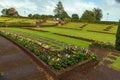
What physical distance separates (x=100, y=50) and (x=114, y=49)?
133 cm

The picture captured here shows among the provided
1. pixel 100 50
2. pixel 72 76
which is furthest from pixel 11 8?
pixel 72 76

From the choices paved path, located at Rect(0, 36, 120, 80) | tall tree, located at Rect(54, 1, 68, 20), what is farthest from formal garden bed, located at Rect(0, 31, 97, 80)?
tall tree, located at Rect(54, 1, 68, 20)

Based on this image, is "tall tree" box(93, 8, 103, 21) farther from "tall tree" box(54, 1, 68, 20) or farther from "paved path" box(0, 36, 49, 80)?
"paved path" box(0, 36, 49, 80)

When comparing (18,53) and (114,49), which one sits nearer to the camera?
(18,53)

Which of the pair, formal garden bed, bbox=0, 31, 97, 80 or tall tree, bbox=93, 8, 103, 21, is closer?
formal garden bed, bbox=0, 31, 97, 80

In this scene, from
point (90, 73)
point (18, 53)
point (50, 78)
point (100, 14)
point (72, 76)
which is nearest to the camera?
point (50, 78)

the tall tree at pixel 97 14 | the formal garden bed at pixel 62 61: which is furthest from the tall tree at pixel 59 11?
the formal garden bed at pixel 62 61

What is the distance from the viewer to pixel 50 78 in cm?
879

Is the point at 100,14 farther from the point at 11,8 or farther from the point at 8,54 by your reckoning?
the point at 8,54

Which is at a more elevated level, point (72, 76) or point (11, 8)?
point (11, 8)

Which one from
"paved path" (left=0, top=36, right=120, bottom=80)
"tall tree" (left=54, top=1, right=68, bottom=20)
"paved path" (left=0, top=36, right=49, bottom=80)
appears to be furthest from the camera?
"tall tree" (left=54, top=1, right=68, bottom=20)

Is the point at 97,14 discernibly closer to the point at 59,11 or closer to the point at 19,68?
the point at 59,11

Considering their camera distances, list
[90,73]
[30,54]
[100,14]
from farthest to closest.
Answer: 1. [100,14]
2. [30,54]
3. [90,73]

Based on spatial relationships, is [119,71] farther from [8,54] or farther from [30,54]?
[8,54]
